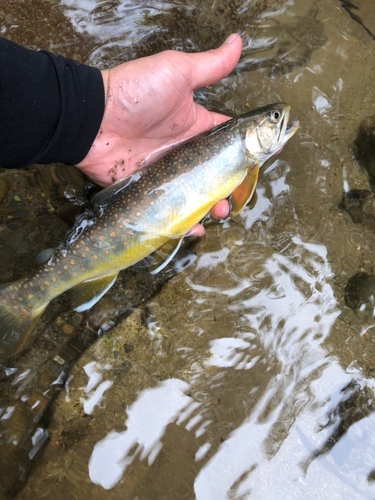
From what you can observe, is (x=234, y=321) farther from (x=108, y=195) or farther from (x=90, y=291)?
(x=108, y=195)

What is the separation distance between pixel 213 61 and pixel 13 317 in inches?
106

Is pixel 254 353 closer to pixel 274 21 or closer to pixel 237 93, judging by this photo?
pixel 237 93

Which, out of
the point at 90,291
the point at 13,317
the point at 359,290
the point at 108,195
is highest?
the point at 108,195

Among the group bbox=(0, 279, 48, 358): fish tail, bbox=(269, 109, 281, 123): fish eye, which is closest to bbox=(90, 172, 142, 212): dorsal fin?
bbox=(0, 279, 48, 358): fish tail

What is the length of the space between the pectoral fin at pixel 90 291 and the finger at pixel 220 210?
3.67 ft

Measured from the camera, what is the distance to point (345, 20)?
3695 millimetres

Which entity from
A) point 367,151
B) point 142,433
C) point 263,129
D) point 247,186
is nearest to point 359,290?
point 367,151

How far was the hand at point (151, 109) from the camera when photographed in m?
2.80

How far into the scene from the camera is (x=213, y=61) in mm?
2855

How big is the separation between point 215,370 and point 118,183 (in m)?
1.91

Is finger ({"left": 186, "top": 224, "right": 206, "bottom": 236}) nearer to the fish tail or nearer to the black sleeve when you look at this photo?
the black sleeve

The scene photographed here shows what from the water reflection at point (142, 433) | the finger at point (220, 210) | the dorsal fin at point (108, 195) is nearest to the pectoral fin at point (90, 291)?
the dorsal fin at point (108, 195)

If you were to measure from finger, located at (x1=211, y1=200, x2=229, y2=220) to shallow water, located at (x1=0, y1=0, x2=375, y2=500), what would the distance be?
0.71ft

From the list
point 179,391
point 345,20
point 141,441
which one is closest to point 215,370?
point 179,391
